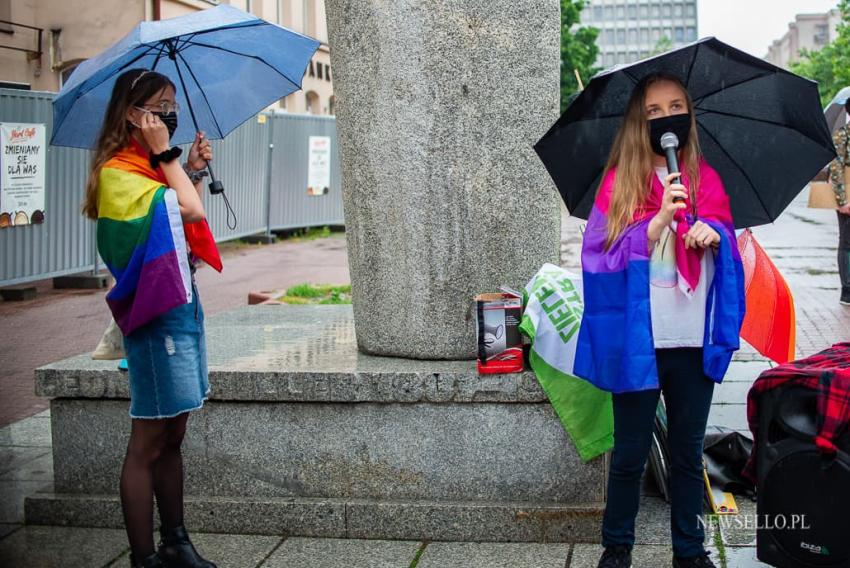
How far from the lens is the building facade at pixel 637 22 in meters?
172

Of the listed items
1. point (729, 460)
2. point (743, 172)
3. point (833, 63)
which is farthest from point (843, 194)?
point (833, 63)

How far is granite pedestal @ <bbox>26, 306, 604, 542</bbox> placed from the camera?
458 cm

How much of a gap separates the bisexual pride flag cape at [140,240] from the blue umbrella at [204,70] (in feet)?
1.38

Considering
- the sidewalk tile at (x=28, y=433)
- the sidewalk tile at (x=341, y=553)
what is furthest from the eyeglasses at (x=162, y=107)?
the sidewalk tile at (x=28, y=433)

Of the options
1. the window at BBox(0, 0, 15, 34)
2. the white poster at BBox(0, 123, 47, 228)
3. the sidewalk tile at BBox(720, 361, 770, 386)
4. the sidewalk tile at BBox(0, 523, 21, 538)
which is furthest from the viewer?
the window at BBox(0, 0, 15, 34)

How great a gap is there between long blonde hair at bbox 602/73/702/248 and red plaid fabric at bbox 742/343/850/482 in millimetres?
691

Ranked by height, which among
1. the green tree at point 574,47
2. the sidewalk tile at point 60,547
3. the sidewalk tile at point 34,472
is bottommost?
the sidewalk tile at point 60,547

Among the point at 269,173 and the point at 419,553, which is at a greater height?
the point at 269,173

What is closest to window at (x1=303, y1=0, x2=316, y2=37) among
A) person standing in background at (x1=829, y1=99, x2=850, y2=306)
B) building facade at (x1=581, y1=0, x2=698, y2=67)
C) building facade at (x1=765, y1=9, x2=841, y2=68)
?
person standing in background at (x1=829, y1=99, x2=850, y2=306)

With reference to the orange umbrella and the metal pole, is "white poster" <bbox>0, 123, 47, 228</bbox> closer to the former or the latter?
the metal pole

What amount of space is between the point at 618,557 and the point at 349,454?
1.32 m

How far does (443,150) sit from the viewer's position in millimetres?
4809

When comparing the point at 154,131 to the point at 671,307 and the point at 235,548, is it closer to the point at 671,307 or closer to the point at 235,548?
the point at 235,548

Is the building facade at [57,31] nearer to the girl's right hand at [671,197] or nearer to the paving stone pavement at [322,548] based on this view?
the paving stone pavement at [322,548]
